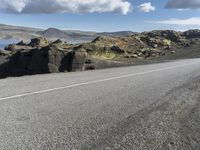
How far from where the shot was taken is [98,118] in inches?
310

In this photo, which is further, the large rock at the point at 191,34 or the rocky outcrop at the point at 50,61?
the large rock at the point at 191,34

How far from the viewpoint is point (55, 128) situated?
693 cm

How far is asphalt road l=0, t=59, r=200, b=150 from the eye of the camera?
6203 millimetres

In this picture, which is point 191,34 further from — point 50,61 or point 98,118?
point 98,118

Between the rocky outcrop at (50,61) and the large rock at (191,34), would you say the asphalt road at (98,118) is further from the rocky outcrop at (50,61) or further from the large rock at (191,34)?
the large rock at (191,34)

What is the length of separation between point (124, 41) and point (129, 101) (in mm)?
56471

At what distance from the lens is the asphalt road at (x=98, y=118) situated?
6.20 meters

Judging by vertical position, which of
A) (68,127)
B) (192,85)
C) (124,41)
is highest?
(68,127)

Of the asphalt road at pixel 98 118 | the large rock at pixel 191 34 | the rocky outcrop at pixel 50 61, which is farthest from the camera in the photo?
the large rock at pixel 191 34

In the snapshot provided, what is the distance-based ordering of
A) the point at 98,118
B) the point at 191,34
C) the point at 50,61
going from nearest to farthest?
the point at 98,118 → the point at 50,61 → the point at 191,34

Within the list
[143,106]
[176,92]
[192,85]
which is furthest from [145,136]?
[192,85]

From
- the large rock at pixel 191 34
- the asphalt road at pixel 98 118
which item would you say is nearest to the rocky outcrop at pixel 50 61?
the asphalt road at pixel 98 118

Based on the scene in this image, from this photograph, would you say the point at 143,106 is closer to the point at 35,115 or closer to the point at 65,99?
the point at 65,99

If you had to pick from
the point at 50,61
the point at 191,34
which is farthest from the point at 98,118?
the point at 191,34
